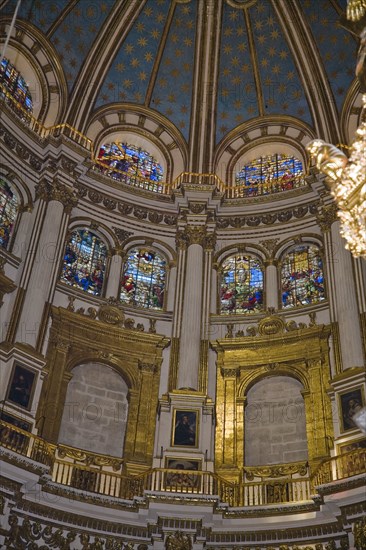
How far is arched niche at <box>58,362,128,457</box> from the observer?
19.3 m

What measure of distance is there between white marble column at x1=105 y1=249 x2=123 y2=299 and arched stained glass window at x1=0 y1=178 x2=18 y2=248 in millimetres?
3532

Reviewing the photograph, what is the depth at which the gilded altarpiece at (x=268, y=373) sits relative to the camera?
752 inches

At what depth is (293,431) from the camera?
771 inches

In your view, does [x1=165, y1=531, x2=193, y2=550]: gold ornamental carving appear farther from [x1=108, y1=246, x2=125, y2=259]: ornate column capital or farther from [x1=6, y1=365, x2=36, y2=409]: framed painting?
[x1=108, y1=246, x2=125, y2=259]: ornate column capital

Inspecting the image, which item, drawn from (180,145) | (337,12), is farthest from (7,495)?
(337,12)

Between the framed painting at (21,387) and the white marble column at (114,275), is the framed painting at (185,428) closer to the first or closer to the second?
the framed painting at (21,387)

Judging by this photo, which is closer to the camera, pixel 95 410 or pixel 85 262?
pixel 95 410

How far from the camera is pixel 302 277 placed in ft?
75.3

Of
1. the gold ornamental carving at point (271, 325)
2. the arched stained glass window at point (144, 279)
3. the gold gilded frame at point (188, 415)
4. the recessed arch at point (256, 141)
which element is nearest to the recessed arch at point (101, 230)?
the arched stained glass window at point (144, 279)

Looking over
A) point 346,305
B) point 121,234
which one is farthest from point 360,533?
point 121,234

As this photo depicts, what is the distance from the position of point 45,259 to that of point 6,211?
7.05 feet

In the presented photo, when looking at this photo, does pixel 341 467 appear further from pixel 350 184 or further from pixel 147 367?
pixel 350 184

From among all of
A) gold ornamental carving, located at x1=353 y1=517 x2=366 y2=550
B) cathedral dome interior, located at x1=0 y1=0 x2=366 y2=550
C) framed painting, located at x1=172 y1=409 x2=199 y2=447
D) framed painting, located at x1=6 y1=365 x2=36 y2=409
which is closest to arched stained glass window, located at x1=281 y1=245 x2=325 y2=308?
cathedral dome interior, located at x1=0 y1=0 x2=366 y2=550

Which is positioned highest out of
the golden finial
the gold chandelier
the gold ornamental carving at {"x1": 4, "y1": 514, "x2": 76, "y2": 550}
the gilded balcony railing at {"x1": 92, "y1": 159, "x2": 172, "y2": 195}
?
the gilded balcony railing at {"x1": 92, "y1": 159, "x2": 172, "y2": 195}
